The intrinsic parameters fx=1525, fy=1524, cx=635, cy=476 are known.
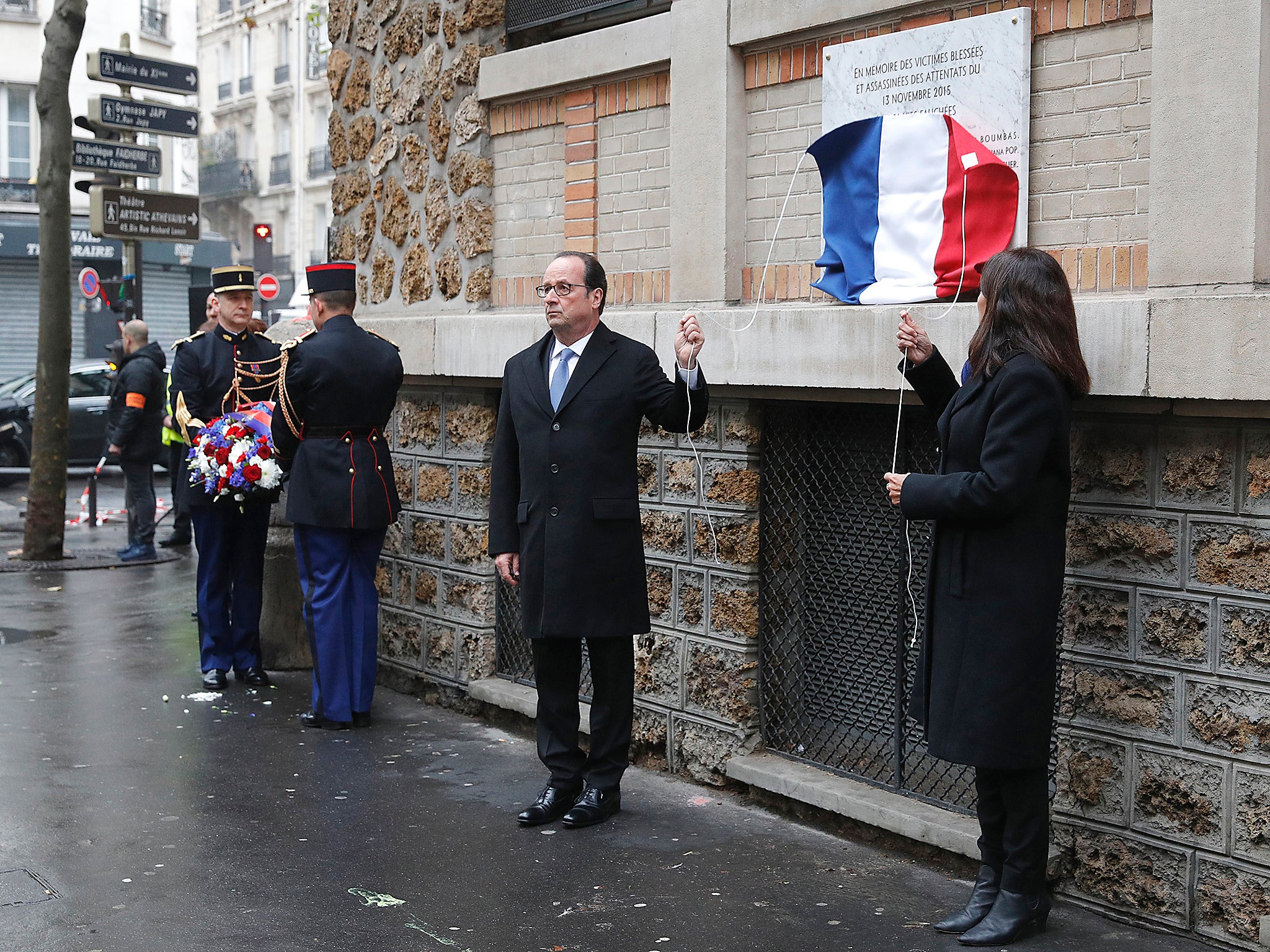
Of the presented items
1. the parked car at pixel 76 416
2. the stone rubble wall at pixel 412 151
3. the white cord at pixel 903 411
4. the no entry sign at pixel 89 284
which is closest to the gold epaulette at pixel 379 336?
the stone rubble wall at pixel 412 151

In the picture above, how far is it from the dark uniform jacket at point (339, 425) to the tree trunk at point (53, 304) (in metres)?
6.73

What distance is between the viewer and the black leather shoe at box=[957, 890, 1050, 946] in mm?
4555

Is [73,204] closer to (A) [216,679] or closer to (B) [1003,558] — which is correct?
(A) [216,679]

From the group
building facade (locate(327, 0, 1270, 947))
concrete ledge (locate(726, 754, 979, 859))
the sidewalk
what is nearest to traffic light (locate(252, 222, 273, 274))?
building facade (locate(327, 0, 1270, 947))

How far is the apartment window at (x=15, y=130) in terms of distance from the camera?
115 feet

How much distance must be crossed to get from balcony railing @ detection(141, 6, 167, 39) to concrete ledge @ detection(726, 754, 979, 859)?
34.7 meters

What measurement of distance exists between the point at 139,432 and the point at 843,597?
369 inches

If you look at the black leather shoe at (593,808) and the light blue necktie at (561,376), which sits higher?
the light blue necktie at (561,376)

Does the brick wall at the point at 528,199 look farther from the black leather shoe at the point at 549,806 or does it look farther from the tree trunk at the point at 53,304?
the tree trunk at the point at 53,304

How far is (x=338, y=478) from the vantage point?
7.38 meters

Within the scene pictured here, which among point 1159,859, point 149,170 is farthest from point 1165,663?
point 149,170

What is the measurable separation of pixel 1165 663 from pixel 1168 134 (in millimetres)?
1599

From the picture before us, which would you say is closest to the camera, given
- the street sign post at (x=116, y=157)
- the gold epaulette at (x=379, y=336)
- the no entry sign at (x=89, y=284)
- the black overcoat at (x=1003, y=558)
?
the black overcoat at (x=1003, y=558)

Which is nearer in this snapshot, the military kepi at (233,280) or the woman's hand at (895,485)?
the woman's hand at (895,485)
